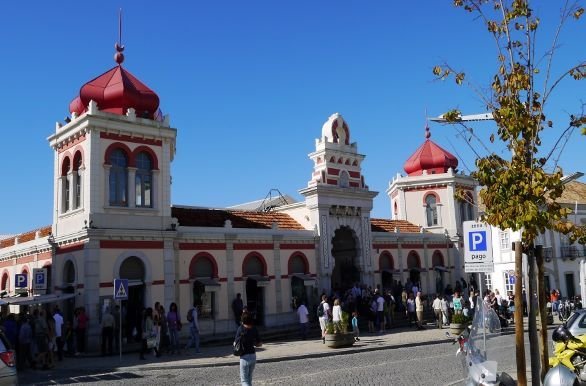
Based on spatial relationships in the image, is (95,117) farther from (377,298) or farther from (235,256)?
(377,298)

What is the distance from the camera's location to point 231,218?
26172 mm

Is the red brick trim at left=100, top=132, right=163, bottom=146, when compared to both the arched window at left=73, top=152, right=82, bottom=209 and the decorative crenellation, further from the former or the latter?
the decorative crenellation

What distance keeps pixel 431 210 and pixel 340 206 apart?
1048 cm

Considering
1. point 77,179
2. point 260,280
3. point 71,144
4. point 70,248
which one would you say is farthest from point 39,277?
point 260,280

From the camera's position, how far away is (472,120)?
8828 mm

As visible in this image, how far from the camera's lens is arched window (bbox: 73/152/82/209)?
870 inches

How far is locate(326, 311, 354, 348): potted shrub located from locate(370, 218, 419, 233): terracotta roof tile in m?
13.1

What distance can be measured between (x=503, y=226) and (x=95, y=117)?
1701cm

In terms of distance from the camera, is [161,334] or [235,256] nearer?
[161,334]

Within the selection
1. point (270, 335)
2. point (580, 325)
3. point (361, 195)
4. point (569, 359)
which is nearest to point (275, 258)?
point (270, 335)

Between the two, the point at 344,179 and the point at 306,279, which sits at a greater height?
the point at 344,179

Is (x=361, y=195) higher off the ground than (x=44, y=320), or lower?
higher

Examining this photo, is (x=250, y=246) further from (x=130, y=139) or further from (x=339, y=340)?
(x=339, y=340)

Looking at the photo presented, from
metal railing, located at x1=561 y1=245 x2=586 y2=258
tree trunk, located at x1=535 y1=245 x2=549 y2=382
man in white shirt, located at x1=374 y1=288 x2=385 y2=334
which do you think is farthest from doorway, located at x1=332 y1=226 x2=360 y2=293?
tree trunk, located at x1=535 y1=245 x2=549 y2=382
